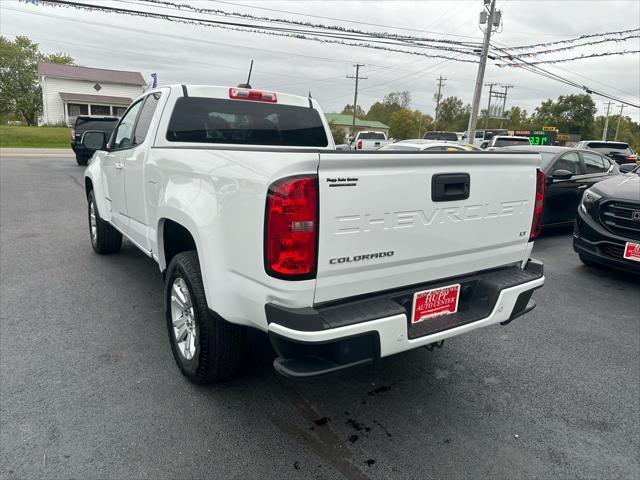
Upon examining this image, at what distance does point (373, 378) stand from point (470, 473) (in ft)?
3.25

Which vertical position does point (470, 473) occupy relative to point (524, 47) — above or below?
below

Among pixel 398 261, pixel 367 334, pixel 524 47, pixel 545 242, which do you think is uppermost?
pixel 524 47

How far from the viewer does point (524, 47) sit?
1991 cm

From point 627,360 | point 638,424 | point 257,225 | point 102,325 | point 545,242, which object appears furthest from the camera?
point 545,242

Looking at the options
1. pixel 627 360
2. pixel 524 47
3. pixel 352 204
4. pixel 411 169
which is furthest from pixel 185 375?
pixel 524 47

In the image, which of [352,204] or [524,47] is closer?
[352,204]

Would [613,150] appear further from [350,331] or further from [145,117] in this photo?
[350,331]

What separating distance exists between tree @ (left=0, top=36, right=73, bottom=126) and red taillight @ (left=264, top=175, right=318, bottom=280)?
2707 inches

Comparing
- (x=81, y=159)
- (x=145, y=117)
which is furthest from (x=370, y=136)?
(x=145, y=117)

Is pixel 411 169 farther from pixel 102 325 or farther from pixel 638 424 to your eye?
pixel 102 325

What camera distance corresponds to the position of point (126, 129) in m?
4.64

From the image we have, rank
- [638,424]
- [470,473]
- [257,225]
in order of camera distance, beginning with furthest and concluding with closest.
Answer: [638,424] → [470,473] → [257,225]

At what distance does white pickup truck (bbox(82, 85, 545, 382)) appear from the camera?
209cm

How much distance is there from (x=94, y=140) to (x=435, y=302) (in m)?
4.30
